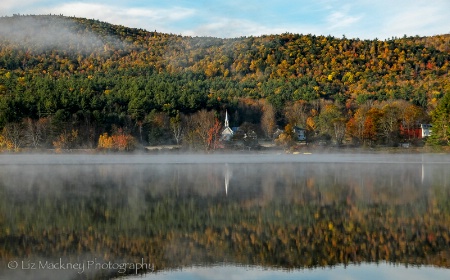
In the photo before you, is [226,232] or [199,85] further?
[199,85]

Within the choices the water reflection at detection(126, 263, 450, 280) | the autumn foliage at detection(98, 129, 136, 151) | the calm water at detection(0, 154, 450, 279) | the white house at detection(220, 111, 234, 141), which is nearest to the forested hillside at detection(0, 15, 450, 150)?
the autumn foliage at detection(98, 129, 136, 151)

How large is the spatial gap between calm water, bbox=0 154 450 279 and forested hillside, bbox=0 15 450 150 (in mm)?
43274

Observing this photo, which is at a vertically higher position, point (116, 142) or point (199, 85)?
point (199, 85)

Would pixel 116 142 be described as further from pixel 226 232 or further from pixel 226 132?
pixel 226 232

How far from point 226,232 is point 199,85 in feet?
293

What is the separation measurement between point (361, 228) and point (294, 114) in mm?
72882

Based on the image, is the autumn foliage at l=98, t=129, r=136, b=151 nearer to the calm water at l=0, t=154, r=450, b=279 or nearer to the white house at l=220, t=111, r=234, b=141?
the white house at l=220, t=111, r=234, b=141

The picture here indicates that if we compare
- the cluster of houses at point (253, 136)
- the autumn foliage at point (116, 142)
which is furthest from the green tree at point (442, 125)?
the autumn foliage at point (116, 142)

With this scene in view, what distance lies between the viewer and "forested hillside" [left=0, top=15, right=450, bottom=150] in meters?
69.1

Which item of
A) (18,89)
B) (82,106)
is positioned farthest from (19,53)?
(82,106)

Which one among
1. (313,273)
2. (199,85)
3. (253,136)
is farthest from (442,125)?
(313,273)

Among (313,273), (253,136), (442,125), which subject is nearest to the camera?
(313,273)

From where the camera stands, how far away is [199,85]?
103 meters

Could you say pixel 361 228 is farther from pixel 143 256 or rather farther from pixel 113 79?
pixel 113 79
